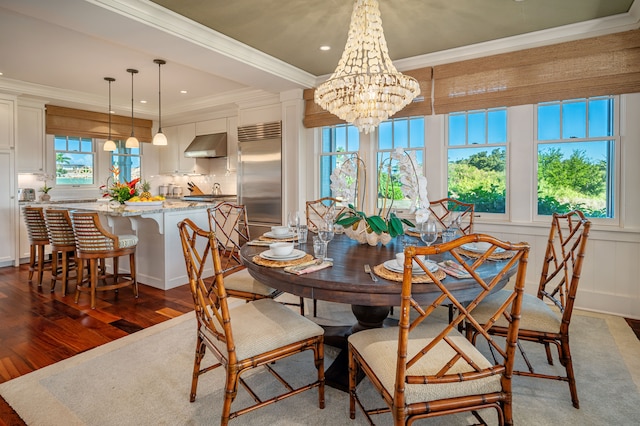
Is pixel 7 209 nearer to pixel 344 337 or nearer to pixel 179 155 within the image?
pixel 179 155

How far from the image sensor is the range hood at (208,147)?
20.4 feet

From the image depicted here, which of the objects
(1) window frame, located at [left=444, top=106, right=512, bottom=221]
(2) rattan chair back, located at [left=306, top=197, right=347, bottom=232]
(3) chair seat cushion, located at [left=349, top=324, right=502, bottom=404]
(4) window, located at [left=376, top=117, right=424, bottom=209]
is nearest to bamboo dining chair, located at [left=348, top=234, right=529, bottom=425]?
(3) chair seat cushion, located at [left=349, top=324, right=502, bottom=404]

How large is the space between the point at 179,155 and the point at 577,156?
6.38 m

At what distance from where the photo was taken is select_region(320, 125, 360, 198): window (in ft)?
15.9

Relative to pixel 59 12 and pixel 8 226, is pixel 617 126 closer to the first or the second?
pixel 59 12

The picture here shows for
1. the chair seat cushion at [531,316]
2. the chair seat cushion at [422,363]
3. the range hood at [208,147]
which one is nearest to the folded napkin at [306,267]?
the chair seat cushion at [422,363]

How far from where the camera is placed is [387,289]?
152 cm

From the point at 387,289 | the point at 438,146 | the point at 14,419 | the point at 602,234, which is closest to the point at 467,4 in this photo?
the point at 438,146

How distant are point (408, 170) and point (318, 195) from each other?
9.53 ft

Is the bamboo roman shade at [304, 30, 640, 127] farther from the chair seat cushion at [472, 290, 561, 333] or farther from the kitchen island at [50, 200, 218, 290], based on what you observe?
the kitchen island at [50, 200, 218, 290]

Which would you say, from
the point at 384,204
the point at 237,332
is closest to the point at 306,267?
the point at 237,332

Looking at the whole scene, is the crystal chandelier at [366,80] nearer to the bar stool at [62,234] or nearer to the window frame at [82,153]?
the bar stool at [62,234]

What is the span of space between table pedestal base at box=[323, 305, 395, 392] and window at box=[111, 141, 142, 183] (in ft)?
20.1

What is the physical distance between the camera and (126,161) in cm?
726
